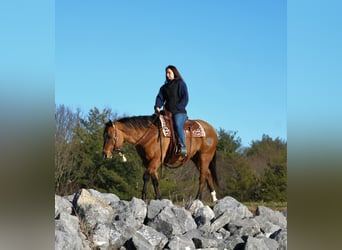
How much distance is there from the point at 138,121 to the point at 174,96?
50 centimetres

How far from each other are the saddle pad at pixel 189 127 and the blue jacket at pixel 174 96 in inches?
6.1

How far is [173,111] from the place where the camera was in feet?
14.6

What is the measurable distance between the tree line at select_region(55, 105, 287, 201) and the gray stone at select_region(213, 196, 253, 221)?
24 cm

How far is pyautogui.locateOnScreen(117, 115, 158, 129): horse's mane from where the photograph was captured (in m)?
4.54

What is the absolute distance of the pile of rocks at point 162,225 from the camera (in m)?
3.90

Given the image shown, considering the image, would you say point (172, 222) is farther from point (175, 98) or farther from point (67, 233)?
point (175, 98)

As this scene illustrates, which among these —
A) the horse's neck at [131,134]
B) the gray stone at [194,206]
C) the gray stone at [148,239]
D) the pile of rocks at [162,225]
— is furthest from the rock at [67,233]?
the gray stone at [194,206]

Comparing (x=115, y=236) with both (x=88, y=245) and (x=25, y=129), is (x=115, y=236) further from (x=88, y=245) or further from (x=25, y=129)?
(x=25, y=129)

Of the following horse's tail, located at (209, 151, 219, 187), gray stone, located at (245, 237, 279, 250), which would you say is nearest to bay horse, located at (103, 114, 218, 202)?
horse's tail, located at (209, 151, 219, 187)

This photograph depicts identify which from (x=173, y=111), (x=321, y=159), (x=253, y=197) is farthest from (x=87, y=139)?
(x=321, y=159)

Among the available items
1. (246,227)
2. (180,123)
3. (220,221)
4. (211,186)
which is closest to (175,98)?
(180,123)

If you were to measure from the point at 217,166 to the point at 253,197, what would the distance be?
1.87 ft

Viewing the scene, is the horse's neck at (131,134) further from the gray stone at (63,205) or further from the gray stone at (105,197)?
the gray stone at (63,205)

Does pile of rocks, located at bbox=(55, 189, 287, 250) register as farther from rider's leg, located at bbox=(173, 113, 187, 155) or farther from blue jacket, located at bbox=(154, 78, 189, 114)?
blue jacket, located at bbox=(154, 78, 189, 114)
